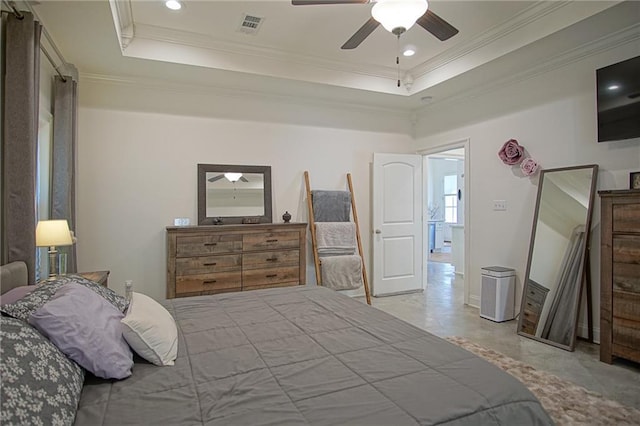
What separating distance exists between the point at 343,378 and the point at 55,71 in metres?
3.60

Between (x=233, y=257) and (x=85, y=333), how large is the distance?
2.56 meters

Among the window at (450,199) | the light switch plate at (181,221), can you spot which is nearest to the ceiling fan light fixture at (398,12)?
the light switch plate at (181,221)

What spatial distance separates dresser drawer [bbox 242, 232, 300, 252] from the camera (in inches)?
155

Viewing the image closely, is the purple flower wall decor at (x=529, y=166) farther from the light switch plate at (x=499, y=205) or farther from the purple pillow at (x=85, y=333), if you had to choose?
the purple pillow at (x=85, y=333)

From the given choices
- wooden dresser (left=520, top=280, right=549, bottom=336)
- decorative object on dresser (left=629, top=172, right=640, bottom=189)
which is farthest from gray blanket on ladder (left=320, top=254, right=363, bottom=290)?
decorative object on dresser (left=629, top=172, right=640, bottom=189)

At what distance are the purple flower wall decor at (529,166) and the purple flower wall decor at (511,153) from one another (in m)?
0.07

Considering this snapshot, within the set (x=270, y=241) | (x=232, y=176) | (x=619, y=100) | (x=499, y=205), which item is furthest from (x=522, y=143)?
(x=232, y=176)

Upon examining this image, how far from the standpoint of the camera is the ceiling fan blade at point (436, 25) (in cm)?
232

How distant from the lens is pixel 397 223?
5.15m

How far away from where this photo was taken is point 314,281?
472 cm

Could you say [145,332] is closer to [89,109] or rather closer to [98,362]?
[98,362]

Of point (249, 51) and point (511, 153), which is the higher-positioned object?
point (249, 51)

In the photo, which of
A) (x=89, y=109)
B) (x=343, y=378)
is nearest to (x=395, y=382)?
(x=343, y=378)

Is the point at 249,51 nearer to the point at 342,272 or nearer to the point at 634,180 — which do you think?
the point at 342,272
